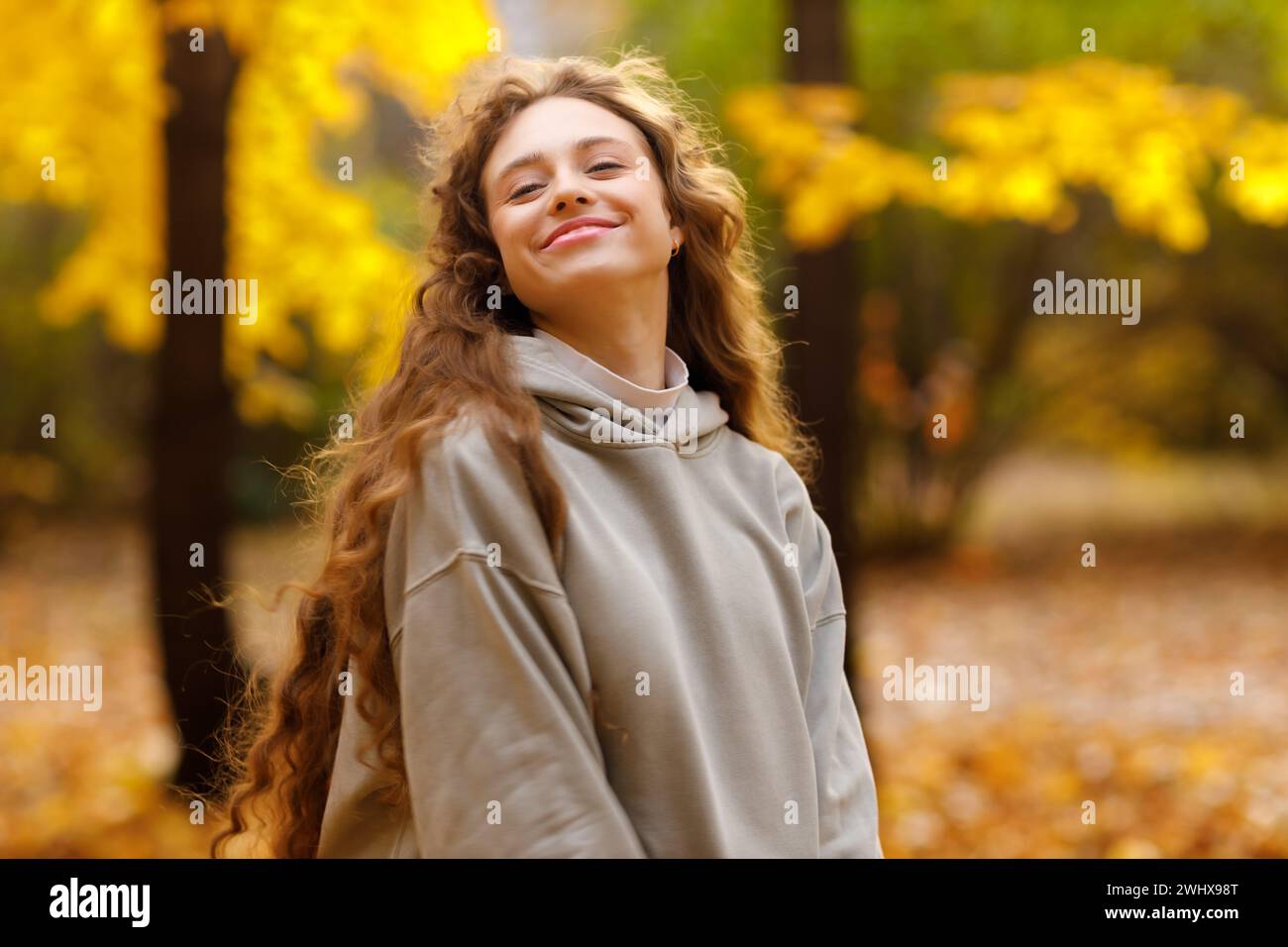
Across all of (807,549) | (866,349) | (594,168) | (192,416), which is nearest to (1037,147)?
(807,549)

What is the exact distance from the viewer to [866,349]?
461 inches

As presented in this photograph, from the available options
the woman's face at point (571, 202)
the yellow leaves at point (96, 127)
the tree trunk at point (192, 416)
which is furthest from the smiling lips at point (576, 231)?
the yellow leaves at point (96, 127)

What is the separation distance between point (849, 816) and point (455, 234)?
109 centimetres

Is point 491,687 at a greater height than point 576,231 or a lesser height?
lesser

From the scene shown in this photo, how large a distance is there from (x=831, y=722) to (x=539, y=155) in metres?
0.96

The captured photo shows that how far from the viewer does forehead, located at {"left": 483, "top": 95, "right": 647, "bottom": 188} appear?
1.80 meters

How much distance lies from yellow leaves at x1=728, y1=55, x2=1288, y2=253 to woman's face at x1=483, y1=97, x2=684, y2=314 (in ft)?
9.38

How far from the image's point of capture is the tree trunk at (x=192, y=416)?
480 centimetres

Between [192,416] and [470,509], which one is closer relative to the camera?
[470,509]

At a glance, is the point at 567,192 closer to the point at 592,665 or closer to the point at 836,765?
the point at 592,665

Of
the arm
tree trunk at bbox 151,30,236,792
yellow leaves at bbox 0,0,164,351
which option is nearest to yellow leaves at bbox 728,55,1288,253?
tree trunk at bbox 151,30,236,792

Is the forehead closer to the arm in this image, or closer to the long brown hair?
the long brown hair

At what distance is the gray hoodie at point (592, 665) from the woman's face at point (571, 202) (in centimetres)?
11
